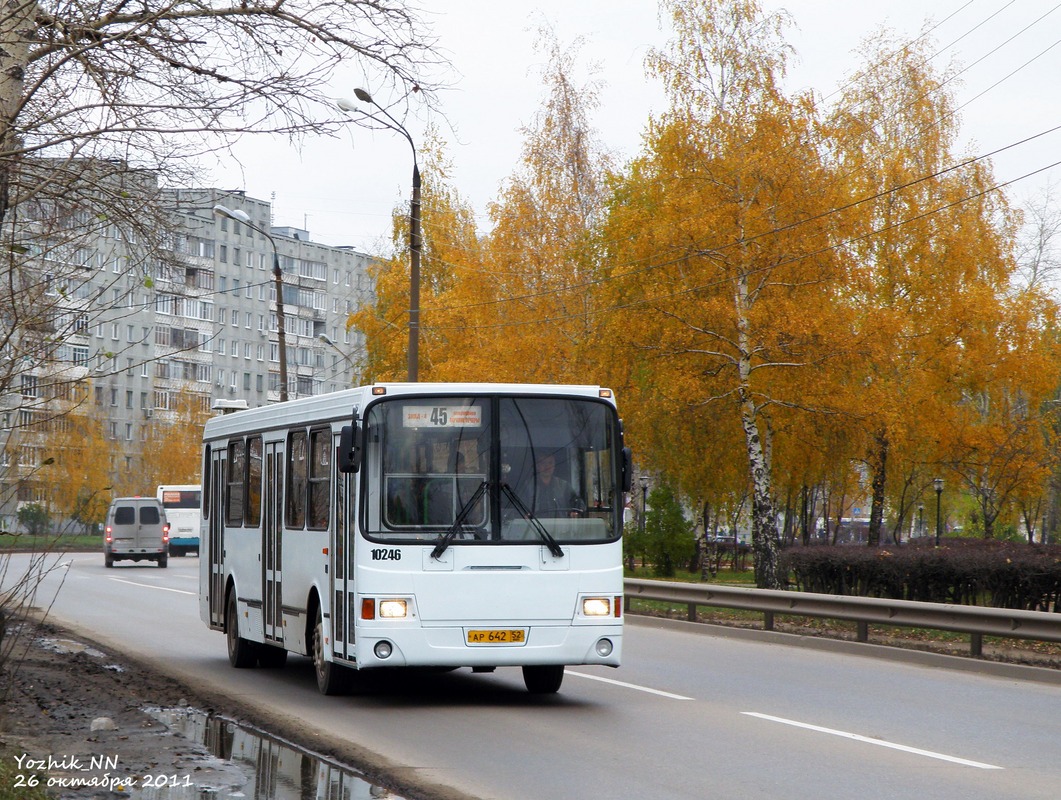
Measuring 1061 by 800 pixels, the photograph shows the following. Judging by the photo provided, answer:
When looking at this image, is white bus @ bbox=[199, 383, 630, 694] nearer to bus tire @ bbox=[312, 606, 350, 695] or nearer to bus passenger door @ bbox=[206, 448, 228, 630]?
bus tire @ bbox=[312, 606, 350, 695]

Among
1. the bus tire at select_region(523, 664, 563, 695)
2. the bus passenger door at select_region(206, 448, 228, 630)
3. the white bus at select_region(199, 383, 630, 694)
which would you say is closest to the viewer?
the white bus at select_region(199, 383, 630, 694)

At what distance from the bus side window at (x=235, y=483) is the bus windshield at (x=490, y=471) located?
168 inches

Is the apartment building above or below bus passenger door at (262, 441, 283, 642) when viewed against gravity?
above

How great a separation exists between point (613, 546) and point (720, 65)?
2659 cm

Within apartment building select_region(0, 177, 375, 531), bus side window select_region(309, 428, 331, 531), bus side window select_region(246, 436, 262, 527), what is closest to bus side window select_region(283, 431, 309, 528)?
bus side window select_region(309, 428, 331, 531)

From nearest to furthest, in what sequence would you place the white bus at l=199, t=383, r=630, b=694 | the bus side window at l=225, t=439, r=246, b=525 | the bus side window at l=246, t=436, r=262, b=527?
the white bus at l=199, t=383, r=630, b=694 → the bus side window at l=246, t=436, r=262, b=527 → the bus side window at l=225, t=439, r=246, b=525

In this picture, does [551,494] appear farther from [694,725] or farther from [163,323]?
[163,323]

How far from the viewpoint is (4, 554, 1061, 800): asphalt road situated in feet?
29.1

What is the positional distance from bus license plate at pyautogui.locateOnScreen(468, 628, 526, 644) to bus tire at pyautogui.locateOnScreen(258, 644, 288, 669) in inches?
181

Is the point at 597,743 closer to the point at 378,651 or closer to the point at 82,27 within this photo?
the point at 378,651

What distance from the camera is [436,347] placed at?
5641 cm

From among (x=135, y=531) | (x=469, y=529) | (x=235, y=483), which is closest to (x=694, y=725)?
(x=469, y=529)

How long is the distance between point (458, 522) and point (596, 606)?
1350mm

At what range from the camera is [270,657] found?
16312mm
